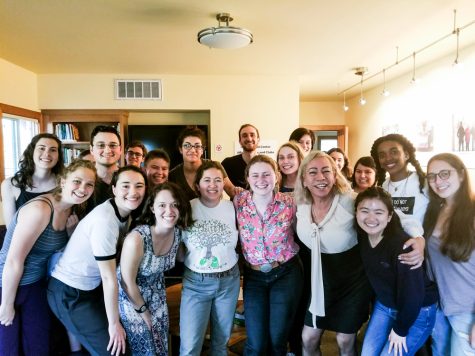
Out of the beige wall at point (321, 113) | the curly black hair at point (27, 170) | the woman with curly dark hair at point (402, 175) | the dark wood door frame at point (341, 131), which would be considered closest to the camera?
the woman with curly dark hair at point (402, 175)

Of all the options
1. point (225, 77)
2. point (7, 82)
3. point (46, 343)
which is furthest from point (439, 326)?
point (7, 82)

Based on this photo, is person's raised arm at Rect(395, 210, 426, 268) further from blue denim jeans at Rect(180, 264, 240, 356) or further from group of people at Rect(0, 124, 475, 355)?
blue denim jeans at Rect(180, 264, 240, 356)

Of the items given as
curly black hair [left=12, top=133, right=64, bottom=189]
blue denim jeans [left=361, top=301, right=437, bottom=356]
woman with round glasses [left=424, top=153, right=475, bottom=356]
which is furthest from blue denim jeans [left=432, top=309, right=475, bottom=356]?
curly black hair [left=12, top=133, right=64, bottom=189]

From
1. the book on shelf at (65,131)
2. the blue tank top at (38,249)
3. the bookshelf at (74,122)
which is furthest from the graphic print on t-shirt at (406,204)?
the book on shelf at (65,131)

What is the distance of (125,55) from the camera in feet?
12.5

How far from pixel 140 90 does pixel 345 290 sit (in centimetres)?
413

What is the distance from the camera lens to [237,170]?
2.97m

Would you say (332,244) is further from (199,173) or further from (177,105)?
(177,105)

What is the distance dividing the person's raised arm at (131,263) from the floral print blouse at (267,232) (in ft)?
1.88

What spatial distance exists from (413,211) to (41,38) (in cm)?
377

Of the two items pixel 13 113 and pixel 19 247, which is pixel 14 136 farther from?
pixel 19 247

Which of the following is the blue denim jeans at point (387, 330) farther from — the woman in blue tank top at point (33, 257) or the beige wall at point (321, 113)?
the beige wall at point (321, 113)

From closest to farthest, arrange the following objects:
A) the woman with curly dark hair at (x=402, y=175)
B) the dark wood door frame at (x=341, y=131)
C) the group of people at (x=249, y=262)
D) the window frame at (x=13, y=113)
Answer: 1. the group of people at (x=249, y=262)
2. the woman with curly dark hair at (x=402, y=175)
3. the window frame at (x=13, y=113)
4. the dark wood door frame at (x=341, y=131)

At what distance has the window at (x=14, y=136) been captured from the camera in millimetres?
4293
